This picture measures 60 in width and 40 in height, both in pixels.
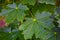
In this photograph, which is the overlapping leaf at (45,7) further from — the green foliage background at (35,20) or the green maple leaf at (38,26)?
the green maple leaf at (38,26)

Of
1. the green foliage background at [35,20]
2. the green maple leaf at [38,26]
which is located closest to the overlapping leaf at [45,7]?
the green foliage background at [35,20]

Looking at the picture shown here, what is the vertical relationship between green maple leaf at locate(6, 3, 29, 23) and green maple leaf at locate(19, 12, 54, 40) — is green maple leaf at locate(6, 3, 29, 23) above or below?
above

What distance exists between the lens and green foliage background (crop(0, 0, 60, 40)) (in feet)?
3.40

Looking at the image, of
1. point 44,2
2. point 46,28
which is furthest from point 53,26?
point 44,2

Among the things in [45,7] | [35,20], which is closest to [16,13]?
[35,20]

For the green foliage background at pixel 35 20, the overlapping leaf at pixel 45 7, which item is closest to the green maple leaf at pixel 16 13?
the green foliage background at pixel 35 20

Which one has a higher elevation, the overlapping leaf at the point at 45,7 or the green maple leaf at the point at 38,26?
the overlapping leaf at the point at 45,7

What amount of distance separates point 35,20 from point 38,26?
4cm

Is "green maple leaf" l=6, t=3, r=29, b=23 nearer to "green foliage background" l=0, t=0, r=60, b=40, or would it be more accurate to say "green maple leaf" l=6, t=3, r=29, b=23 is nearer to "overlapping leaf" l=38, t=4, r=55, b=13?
"green foliage background" l=0, t=0, r=60, b=40

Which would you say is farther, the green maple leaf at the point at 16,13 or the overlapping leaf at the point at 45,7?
the overlapping leaf at the point at 45,7

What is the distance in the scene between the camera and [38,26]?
3.40 ft

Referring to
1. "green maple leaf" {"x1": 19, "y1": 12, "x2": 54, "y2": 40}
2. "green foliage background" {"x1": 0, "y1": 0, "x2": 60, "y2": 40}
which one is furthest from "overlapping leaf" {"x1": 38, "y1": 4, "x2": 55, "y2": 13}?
"green maple leaf" {"x1": 19, "y1": 12, "x2": 54, "y2": 40}

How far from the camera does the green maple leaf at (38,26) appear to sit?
3.37 ft

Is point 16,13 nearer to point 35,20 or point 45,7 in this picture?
point 35,20
